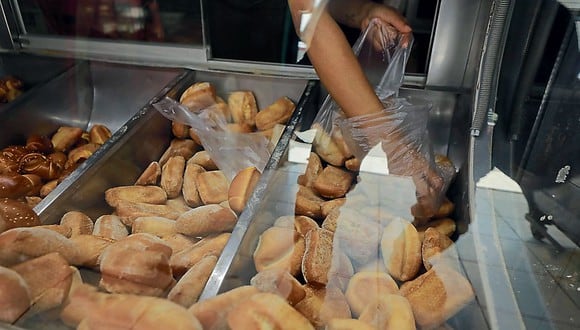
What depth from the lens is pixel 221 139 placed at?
3.86 feet

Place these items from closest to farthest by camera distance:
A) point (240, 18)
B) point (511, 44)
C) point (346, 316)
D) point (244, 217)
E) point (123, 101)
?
point (346, 316)
point (244, 217)
point (511, 44)
point (240, 18)
point (123, 101)

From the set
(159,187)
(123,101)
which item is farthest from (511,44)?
(123,101)

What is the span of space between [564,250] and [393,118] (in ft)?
1.46

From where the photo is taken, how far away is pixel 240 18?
1291mm

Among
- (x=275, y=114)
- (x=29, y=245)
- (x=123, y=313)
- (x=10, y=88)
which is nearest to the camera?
(x=123, y=313)

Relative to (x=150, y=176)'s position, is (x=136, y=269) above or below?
above

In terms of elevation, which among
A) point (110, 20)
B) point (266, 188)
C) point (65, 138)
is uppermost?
point (110, 20)

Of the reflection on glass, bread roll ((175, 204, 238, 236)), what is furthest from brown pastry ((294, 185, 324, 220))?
the reflection on glass

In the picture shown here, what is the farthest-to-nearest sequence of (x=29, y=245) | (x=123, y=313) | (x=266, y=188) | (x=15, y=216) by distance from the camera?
1. (x=266, y=188)
2. (x=15, y=216)
3. (x=29, y=245)
4. (x=123, y=313)

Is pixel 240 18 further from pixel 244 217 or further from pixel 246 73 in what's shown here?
pixel 244 217

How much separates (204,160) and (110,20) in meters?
0.67

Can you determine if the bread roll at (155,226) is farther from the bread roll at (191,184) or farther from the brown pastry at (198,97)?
the brown pastry at (198,97)

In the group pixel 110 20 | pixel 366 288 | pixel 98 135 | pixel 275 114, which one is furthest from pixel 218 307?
pixel 110 20

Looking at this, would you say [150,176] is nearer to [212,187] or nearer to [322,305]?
[212,187]
